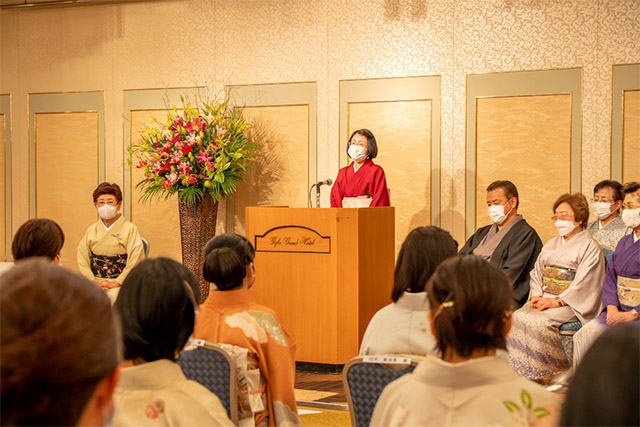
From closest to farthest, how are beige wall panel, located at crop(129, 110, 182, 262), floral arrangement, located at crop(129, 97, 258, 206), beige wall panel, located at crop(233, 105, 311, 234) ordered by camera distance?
floral arrangement, located at crop(129, 97, 258, 206) → beige wall panel, located at crop(233, 105, 311, 234) → beige wall panel, located at crop(129, 110, 182, 262)

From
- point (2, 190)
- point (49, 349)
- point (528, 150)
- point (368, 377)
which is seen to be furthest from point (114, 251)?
point (49, 349)

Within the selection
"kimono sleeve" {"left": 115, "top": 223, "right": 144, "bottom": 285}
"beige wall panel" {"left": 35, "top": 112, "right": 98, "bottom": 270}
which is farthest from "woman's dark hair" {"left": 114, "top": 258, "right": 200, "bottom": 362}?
"beige wall panel" {"left": 35, "top": 112, "right": 98, "bottom": 270}

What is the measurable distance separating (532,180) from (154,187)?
3.45 m

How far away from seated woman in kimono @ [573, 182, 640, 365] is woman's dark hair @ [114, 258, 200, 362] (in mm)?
3249

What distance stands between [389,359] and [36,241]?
6.12ft

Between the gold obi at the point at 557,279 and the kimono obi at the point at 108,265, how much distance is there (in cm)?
322

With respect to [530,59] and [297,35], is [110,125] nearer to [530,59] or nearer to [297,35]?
[297,35]

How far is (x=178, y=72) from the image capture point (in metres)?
7.63

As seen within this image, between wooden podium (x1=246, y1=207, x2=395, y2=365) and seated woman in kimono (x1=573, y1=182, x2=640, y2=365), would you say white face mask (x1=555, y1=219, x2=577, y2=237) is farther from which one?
wooden podium (x1=246, y1=207, x2=395, y2=365)

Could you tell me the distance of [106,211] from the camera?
5.93 metres

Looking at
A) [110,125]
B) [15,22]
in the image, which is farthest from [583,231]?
[15,22]

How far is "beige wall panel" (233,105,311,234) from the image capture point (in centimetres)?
724

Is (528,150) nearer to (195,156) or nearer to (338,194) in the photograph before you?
(338,194)

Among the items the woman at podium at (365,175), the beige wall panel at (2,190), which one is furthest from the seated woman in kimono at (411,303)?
the beige wall panel at (2,190)
